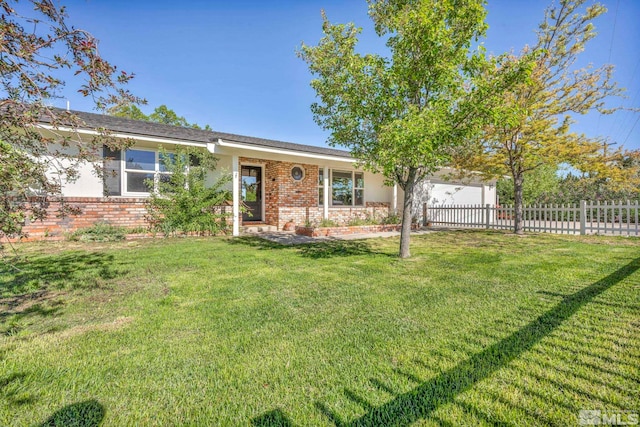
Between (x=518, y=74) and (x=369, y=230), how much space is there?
718cm

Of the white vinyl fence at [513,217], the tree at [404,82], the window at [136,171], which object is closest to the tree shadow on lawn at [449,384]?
the tree at [404,82]

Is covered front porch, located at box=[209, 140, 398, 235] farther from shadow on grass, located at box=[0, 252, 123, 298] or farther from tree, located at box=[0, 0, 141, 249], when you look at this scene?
tree, located at box=[0, 0, 141, 249]

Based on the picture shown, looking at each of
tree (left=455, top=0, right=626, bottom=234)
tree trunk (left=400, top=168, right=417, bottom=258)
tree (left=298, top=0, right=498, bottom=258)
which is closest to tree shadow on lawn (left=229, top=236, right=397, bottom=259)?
tree trunk (left=400, top=168, right=417, bottom=258)

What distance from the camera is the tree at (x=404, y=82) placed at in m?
4.87

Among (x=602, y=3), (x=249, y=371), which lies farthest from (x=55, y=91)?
(x=602, y=3)

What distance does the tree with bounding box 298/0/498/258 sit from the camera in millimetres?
4867

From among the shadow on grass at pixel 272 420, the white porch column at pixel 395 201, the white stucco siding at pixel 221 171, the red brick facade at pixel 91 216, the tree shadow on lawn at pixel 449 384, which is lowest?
the shadow on grass at pixel 272 420

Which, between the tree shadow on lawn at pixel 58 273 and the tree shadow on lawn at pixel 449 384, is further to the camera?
the tree shadow on lawn at pixel 58 273

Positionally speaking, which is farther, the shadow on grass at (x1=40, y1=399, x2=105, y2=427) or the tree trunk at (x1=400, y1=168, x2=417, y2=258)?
the tree trunk at (x1=400, y1=168, x2=417, y2=258)

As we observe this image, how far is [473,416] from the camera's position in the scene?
63.9 inches

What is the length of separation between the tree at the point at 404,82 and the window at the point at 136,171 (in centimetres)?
619

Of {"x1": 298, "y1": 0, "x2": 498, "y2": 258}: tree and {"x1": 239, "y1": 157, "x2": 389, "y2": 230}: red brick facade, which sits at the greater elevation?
{"x1": 298, "y1": 0, "x2": 498, "y2": 258}: tree

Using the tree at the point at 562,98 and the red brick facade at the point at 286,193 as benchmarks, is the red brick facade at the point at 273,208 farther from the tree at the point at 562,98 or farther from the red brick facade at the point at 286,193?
the tree at the point at 562,98

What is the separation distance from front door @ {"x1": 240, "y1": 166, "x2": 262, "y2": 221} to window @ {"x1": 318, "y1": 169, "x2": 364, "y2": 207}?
2.74 metres
